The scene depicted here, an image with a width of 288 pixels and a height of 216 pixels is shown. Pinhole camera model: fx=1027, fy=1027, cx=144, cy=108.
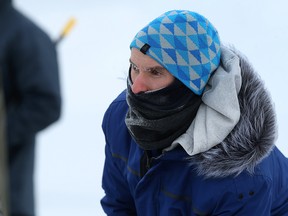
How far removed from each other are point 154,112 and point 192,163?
0.68 ft

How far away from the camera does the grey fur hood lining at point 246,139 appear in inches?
111

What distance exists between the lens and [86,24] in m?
4.83

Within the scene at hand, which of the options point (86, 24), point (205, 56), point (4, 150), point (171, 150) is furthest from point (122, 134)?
point (86, 24)

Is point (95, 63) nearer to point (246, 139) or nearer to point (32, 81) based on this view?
point (246, 139)

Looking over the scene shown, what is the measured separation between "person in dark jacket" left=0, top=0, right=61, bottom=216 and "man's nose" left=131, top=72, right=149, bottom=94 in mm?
609

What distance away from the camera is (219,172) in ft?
9.32

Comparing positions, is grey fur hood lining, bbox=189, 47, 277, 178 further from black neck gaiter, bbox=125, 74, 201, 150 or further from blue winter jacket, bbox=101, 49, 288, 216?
black neck gaiter, bbox=125, 74, 201, 150

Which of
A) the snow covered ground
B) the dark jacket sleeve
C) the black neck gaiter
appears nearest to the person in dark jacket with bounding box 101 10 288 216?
the black neck gaiter

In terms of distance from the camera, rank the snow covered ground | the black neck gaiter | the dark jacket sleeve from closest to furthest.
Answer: the dark jacket sleeve, the black neck gaiter, the snow covered ground

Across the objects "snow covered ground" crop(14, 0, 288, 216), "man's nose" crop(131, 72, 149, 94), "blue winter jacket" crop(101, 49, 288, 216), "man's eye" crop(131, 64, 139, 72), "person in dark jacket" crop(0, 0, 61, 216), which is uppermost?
"person in dark jacket" crop(0, 0, 61, 216)

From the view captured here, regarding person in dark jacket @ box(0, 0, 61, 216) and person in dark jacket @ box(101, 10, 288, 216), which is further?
person in dark jacket @ box(101, 10, 288, 216)

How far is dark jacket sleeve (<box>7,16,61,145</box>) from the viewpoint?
2.12m

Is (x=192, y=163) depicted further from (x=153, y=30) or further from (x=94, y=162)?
(x=94, y=162)

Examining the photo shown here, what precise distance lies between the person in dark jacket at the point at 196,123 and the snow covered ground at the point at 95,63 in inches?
41.5
